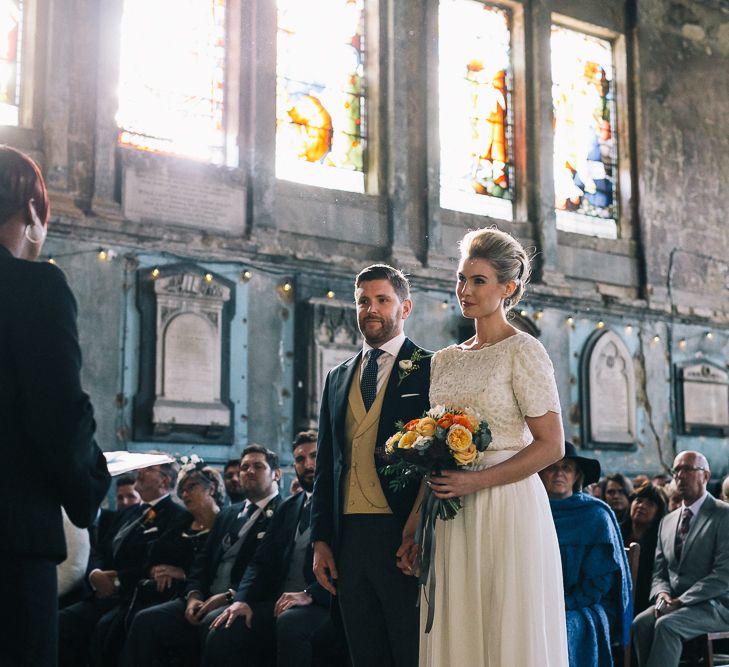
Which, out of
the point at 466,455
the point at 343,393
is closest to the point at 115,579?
the point at 343,393

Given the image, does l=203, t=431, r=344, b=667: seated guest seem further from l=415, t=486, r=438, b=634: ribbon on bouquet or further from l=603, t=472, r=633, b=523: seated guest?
l=603, t=472, r=633, b=523: seated guest

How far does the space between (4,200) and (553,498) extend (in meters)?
3.65

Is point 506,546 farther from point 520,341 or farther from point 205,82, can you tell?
point 205,82

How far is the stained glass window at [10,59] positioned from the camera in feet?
34.6

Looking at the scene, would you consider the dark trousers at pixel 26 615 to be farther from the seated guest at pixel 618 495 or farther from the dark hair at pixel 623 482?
the dark hair at pixel 623 482

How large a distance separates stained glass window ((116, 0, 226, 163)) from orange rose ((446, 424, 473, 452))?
28.4 feet

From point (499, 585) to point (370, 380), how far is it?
34.6 inches

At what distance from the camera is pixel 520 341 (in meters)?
3.34

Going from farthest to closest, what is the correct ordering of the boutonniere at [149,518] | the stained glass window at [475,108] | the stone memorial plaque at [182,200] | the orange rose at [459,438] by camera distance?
the stained glass window at [475,108] → the stone memorial plaque at [182,200] → the boutonniere at [149,518] → the orange rose at [459,438]

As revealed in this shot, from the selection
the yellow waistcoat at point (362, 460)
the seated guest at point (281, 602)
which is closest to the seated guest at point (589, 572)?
the seated guest at point (281, 602)

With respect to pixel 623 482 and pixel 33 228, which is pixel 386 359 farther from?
pixel 623 482

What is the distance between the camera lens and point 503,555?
3201 millimetres

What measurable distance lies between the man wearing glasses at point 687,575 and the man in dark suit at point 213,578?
2289mm

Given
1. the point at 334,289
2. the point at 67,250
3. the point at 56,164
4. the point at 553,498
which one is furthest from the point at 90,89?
the point at 553,498
